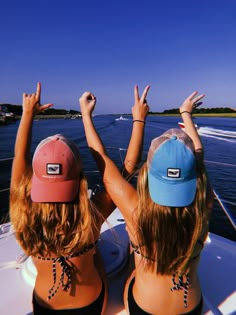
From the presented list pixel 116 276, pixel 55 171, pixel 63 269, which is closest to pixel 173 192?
pixel 55 171

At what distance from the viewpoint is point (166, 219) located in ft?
3.24

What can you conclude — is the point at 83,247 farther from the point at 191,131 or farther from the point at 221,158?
the point at 221,158

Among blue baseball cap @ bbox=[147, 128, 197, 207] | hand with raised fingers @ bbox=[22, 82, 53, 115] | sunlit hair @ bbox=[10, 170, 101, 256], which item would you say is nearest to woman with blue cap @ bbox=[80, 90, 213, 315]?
blue baseball cap @ bbox=[147, 128, 197, 207]

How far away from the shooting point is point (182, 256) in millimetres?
1043

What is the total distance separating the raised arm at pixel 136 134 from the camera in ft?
4.47

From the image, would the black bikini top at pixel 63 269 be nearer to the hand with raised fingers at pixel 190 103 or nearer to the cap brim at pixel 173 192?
the cap brim at pixel 173 192

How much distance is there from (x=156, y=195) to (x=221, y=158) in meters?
12.9

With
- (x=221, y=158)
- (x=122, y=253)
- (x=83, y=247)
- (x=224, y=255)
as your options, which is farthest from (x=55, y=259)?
(x=221, y=158)

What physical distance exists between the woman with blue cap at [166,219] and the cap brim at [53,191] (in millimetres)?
165

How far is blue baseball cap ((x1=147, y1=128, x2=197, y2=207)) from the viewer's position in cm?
93

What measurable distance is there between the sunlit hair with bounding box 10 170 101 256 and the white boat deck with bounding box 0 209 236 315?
0.28m

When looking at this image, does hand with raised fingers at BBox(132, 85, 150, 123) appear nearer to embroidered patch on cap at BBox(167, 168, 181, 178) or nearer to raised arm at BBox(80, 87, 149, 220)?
raised arm at BBox(80, 87, 149, 220)

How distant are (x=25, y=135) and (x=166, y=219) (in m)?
0.77

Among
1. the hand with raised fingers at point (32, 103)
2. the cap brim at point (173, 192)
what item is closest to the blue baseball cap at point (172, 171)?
the cap brim at point (173, 192)
